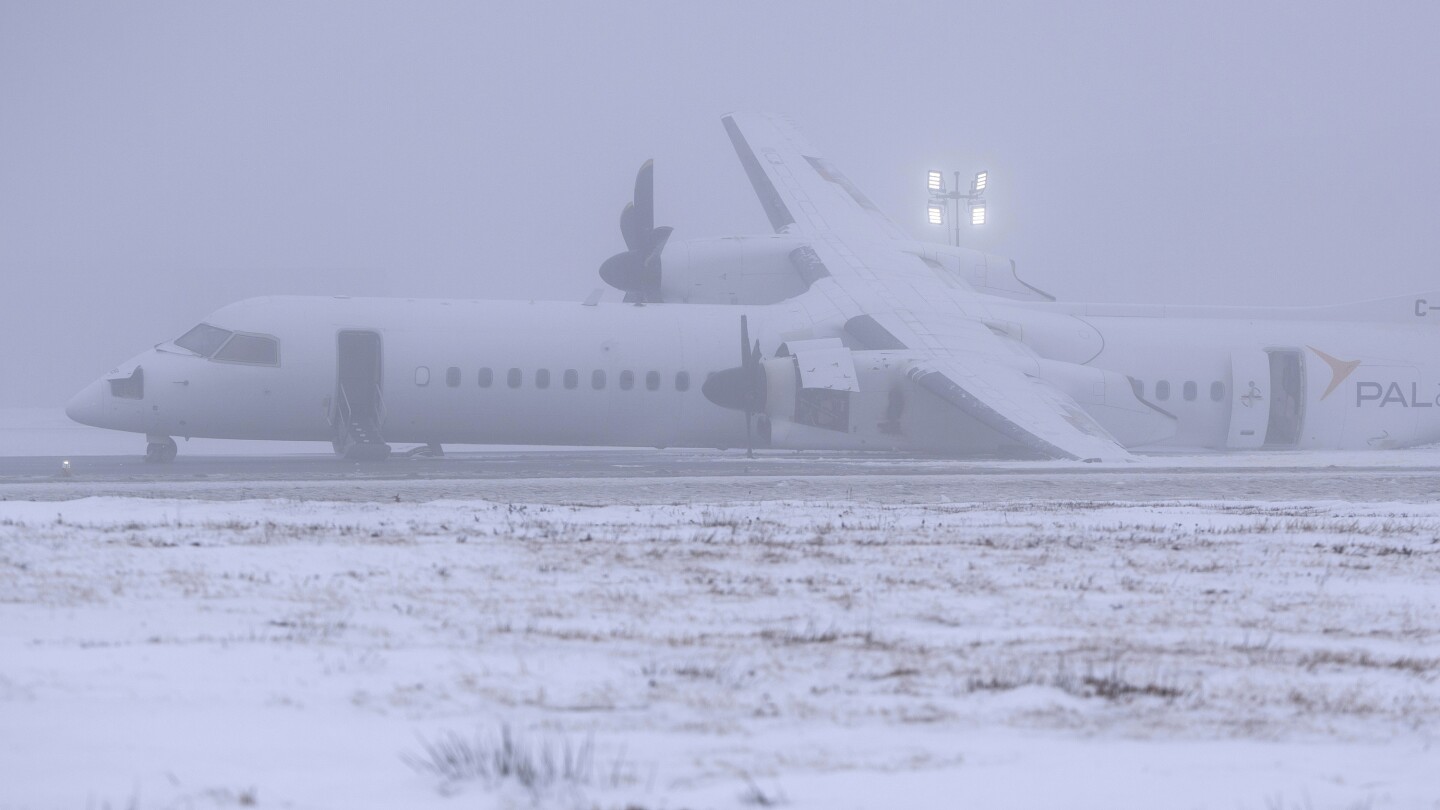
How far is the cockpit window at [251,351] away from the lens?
935 inches

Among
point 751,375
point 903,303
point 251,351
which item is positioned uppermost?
point 903,303

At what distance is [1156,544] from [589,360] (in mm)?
15379

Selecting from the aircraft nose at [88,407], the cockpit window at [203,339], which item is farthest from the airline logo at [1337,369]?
the aircraft nose at [88,407]

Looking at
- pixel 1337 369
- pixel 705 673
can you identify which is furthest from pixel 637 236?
pixel 705 673

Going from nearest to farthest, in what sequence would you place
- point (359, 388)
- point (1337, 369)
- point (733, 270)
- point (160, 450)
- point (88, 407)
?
1. point (88, 407)
2. point (359, 388)
3. point (160, 450)
4. point (1337, 369)
5. point (733, 270)

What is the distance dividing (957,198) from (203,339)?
1000 inches

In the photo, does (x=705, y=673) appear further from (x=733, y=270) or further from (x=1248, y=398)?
(x=1248, y=398)

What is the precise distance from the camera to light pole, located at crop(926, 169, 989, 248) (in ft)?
136

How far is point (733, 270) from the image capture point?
2825 cm

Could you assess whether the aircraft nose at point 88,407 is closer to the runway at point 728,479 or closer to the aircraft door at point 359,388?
the runway at point 728,479

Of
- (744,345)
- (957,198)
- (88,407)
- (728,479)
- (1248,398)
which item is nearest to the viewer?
(728,479)

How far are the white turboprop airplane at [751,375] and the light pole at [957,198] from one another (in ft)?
46.7

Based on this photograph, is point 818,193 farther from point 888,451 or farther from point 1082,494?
point 1082,494

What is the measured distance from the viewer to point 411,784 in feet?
12.3
